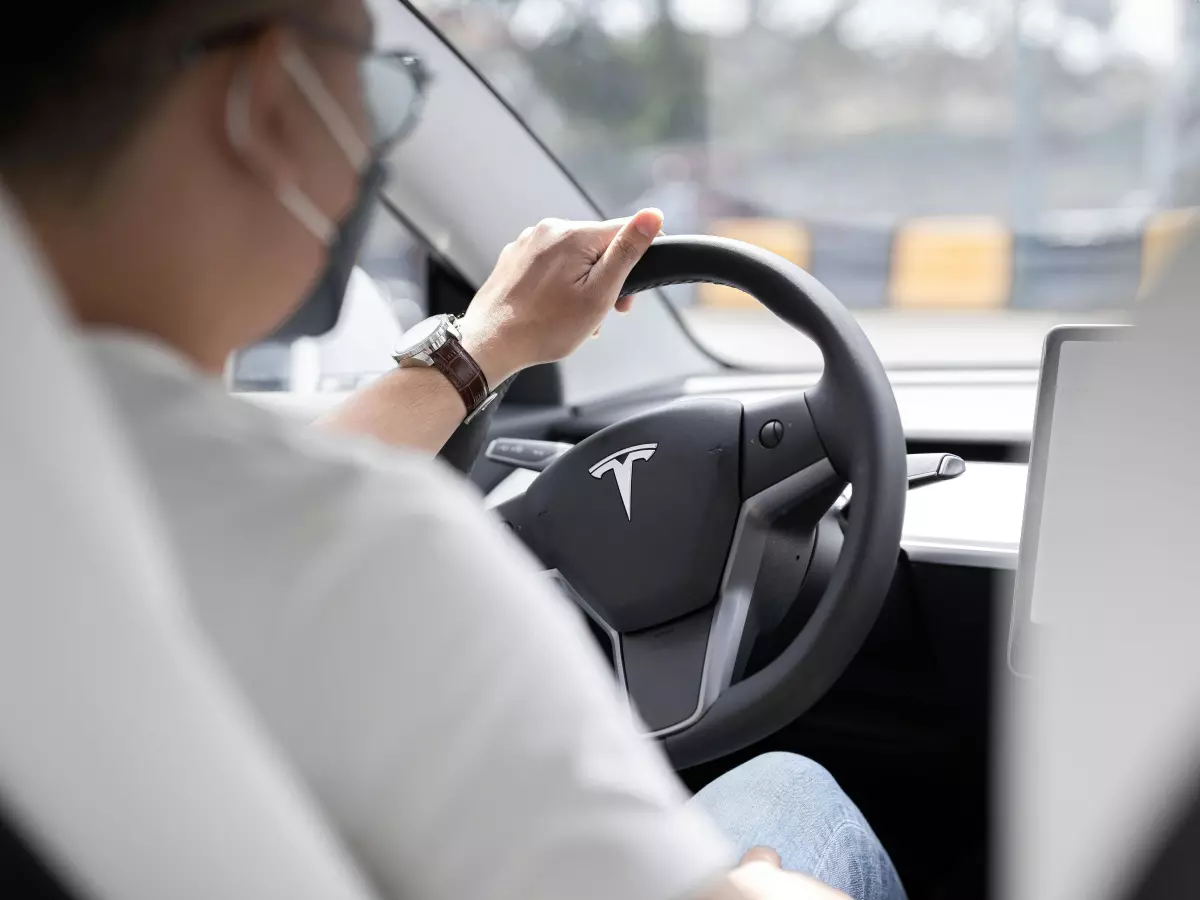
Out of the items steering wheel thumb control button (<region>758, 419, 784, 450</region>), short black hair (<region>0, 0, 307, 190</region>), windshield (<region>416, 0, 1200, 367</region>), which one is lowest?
windshield (<region>416, 0, 1200, 367</region>)

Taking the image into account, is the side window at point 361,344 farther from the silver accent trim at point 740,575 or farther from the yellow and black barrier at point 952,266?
the yellow and black barrier at point 952,266

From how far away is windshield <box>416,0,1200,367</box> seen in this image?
845 centimetres

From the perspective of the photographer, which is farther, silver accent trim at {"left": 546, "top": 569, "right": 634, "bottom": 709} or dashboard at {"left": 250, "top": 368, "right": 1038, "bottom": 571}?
dashboard at {"left": 250, "top": 368, "right": 1038, "bottom": 571}

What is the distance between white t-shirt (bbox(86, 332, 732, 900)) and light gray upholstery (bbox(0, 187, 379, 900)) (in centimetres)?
4

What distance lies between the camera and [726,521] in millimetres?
1543

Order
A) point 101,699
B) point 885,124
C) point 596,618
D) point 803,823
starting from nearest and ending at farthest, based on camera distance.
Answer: point 101,699 < point 803,823 < point 596,618 < point 885,124

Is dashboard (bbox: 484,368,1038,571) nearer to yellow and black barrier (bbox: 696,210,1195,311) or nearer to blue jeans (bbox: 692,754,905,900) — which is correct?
blue jeans (bbox: 692,754,905,900)

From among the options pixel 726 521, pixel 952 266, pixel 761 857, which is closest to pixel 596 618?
pixel 726 521

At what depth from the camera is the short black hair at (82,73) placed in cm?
67

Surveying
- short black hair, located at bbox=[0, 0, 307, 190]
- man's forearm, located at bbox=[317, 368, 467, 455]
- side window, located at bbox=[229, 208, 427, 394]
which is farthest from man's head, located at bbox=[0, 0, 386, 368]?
side window, located at bbox=[229, 208, 427, 394]

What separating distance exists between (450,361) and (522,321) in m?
0.10

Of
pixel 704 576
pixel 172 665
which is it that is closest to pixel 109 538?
pixel 172 665

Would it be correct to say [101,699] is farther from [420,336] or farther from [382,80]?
[420,336]

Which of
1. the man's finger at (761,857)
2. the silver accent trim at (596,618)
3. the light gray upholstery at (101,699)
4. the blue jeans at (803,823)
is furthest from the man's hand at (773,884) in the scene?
the silver accent trim at (596,618)
